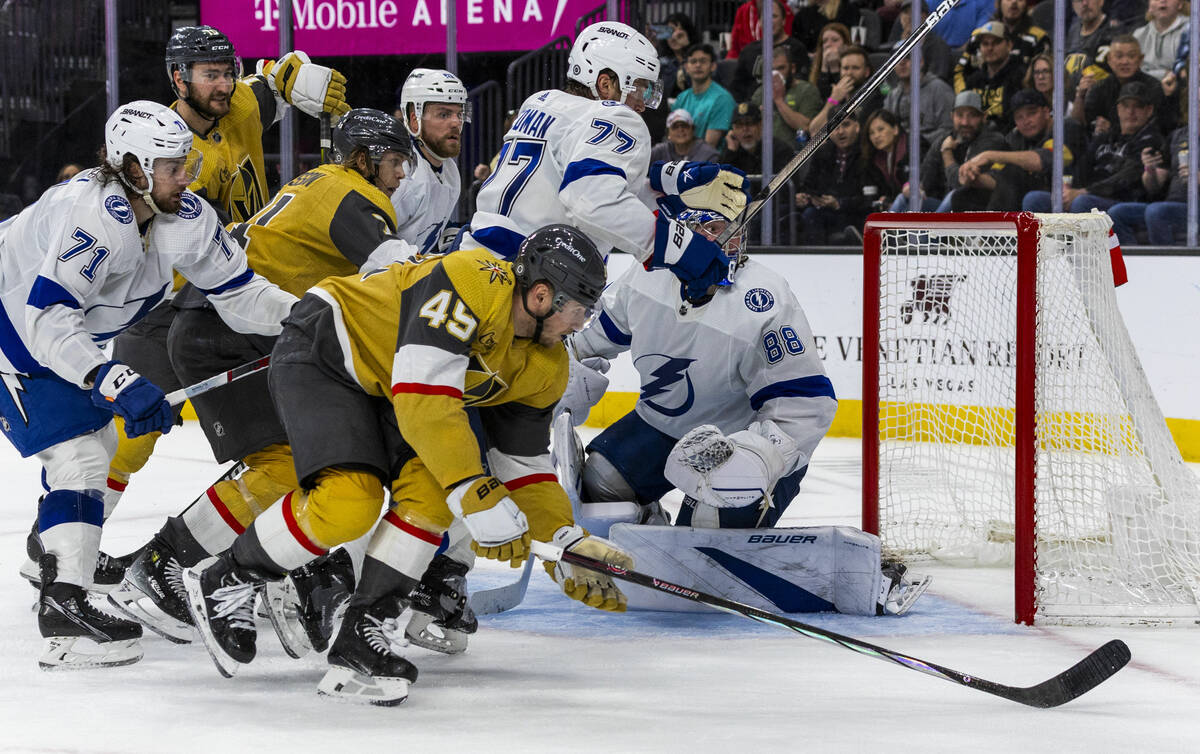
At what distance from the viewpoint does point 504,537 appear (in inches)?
89.6

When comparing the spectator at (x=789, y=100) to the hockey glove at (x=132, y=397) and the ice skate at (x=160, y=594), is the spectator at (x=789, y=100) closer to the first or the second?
the ice skate at (x=160, y=594)

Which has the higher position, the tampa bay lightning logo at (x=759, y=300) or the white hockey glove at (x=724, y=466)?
the tampa bay lightning logo at (x=759, y=300)

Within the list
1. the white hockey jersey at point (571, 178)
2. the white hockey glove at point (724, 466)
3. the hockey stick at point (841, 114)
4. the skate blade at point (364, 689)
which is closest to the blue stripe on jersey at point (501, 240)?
the white hockey jersey at point (571, 178)

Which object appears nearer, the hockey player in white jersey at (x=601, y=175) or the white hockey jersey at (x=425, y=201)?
the hockey player in white jersey at (x=601, y=175)

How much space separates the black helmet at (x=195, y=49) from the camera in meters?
3.66

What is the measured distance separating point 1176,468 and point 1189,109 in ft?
8.24

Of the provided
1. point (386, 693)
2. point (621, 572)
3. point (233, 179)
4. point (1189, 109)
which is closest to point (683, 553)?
point (621, 572)

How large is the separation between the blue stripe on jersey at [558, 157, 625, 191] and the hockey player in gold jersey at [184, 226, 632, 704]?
588 mm

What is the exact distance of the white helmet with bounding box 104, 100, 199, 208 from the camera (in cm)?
262

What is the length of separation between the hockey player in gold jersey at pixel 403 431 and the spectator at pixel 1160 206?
3544mm

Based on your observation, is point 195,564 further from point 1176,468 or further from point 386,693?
point 1176,468

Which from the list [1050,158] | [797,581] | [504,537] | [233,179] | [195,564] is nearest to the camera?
[504,537]

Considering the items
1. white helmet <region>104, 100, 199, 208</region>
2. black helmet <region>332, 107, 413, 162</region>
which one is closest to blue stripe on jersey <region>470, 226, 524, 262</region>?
black helmet <region>332, 107, 413, 162</region>

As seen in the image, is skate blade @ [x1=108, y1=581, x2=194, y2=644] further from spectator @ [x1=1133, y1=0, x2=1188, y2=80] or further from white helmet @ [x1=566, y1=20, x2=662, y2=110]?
spectator @ [x1=1133, y1=0, x2=1188, y2=80]
